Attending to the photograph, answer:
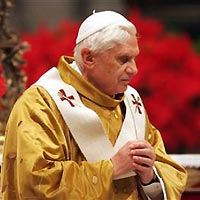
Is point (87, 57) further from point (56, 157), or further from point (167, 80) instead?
point (167, 80)

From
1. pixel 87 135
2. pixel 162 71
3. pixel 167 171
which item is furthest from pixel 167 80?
pixel 87 135

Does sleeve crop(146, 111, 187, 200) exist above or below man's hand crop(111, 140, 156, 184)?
below

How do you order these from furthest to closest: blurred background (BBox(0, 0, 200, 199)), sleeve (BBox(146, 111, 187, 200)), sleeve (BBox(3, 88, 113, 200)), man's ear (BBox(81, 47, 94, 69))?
blurred background (BBox(0, 0, 200, 199)) < sleeve (BBox(146, 111, 187, 200)) < man's ear (BBox(81, 47, 94, 69)) < sleeve (BBox(3, 88, 113, 200))

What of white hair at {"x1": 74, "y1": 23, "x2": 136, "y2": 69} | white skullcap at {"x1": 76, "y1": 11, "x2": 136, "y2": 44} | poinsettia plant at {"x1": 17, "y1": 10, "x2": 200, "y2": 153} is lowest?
poinsettia plant at {"x1": 17, "y1": 10, "x2": 200, "y2": 153}

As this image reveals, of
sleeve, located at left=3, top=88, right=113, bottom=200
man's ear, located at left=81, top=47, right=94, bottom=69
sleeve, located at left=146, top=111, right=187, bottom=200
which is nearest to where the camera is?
sleeve, located at left=3, top=88, right=113, bottom=200

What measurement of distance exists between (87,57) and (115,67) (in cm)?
9

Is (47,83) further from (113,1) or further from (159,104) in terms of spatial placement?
(113,1)

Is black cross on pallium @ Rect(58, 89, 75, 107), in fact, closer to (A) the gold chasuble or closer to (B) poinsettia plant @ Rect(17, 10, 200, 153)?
(A) the gold chasuble

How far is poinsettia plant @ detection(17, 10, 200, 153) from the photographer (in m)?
5.55

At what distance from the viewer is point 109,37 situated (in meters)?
3.70

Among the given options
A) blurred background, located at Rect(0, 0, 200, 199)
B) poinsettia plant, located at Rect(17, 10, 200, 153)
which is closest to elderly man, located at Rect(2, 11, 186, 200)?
blurred background, located at Rect(0, 0, 200, 199)

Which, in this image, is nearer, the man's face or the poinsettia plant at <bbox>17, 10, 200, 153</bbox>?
the man's face

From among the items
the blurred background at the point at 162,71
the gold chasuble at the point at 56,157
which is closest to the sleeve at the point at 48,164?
the gold chasuble at the point at 56,157

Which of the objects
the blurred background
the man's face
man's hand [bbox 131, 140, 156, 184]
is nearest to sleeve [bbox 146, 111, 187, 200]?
man's hand [bbox 131, 140, 156, 184]
